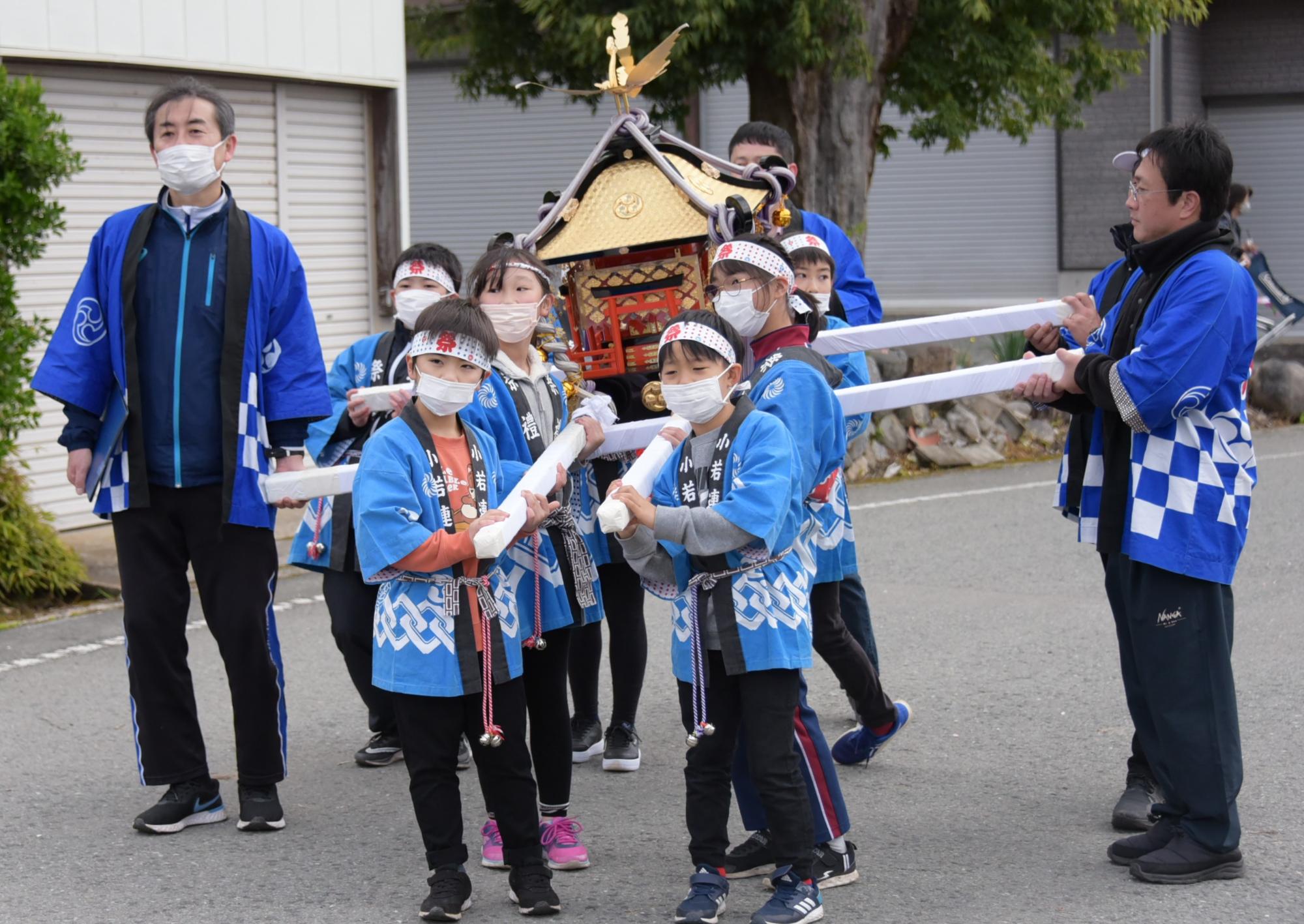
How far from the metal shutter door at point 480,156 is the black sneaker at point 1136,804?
15976mm

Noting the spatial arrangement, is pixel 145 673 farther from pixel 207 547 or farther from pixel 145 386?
pixel 145 386

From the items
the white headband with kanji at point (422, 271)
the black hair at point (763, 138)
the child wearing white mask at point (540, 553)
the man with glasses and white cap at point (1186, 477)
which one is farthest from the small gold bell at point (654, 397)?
the black hair at point (763, 138)

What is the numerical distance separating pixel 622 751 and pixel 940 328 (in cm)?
181

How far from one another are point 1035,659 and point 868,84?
702cm

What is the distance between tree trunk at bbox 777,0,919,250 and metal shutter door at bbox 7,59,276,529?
4.90 metres

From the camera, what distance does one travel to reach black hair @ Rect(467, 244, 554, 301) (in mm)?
4562

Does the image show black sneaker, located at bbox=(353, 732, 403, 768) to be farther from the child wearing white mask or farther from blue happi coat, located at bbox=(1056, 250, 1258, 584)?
blue happi coat, located at bbox=(1056, 250, 1258, 584)

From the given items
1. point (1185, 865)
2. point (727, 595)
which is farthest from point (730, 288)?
point (1185, 865)

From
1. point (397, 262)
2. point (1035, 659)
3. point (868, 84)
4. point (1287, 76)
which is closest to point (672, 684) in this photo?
point (1035, 659)

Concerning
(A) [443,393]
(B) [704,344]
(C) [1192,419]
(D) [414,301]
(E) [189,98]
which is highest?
(E) [189,98]

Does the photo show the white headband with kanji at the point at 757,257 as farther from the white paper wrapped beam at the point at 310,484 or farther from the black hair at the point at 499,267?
the white paper wrapped beam at the point at 310,484

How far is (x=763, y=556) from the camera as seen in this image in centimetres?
402

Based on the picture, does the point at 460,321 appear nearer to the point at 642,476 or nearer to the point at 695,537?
the point at 642,476

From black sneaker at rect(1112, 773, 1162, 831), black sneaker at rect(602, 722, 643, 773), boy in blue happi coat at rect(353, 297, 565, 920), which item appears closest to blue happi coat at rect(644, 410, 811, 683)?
boy in blue happi coat at rect(353, 297, 565, 920)
